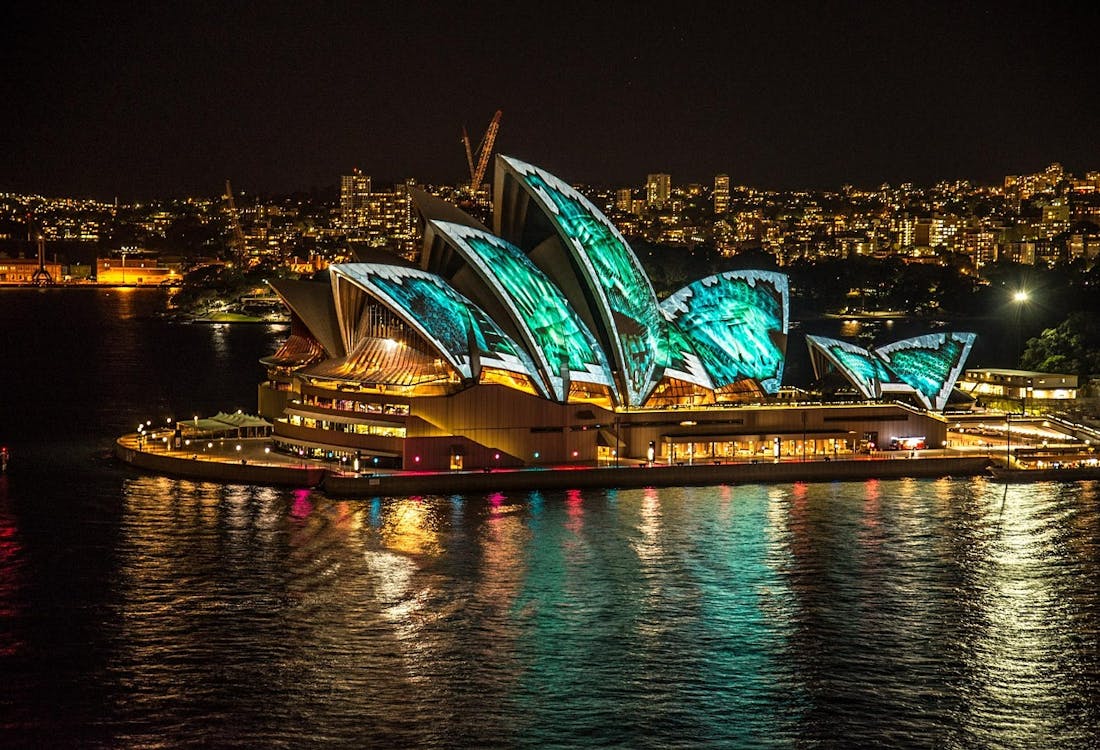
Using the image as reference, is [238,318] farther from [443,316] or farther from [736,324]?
[443,316]

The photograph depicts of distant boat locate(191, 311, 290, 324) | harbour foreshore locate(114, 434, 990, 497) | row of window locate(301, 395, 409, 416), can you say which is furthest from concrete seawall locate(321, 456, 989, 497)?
distant boat locate(191, 311, 290, 324)

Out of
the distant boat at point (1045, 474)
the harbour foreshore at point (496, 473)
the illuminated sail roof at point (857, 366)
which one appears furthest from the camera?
the illuminated sail roof at point (857, 366)

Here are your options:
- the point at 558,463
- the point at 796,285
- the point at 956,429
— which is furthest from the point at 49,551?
the point at 796,285

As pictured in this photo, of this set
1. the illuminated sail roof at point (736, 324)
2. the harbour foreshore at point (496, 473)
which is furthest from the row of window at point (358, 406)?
the illuminated sail roof at point (736, 324)

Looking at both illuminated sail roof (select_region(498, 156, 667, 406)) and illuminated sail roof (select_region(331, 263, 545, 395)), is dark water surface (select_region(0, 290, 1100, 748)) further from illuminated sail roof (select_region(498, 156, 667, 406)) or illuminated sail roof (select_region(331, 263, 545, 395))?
illuminated sail roof (select_region(498, 156, 667, 406))

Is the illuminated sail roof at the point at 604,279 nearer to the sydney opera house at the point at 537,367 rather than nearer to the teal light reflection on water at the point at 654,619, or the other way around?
the sydney opera house at the point at 537,367
